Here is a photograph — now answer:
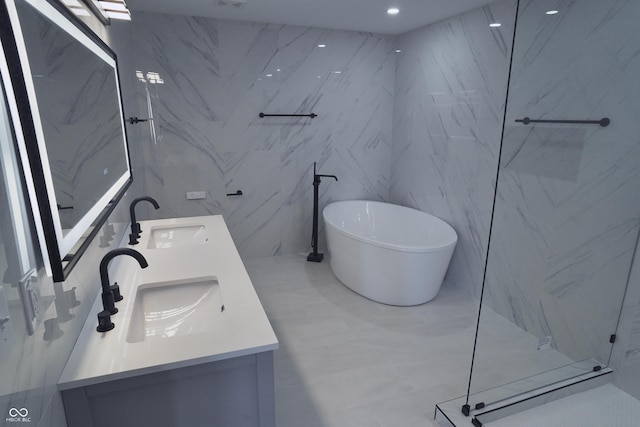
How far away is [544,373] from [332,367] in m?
1.33

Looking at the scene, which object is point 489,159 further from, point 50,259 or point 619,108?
point 50,259

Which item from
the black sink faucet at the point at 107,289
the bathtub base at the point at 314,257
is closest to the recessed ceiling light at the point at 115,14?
the black sink faucet at the point at 107,289

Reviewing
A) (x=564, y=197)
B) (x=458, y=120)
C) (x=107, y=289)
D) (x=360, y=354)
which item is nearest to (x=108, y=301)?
(x=107, y=289)

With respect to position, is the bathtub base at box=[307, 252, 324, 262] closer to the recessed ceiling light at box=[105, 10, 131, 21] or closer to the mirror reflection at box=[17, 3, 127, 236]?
the mirror reflection at box=[17, 3, 127, 236]

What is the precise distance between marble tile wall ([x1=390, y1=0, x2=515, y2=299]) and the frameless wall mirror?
279cm

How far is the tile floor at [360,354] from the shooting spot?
6.93ft

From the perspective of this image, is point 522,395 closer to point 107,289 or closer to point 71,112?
point 107,289

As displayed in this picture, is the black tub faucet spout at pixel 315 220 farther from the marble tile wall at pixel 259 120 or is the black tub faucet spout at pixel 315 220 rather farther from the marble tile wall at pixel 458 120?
the marble tile wall at pixel 458 120

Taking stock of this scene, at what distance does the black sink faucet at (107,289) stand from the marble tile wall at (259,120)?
2.31 metres

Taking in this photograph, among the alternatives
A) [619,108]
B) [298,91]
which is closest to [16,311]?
[619,108]

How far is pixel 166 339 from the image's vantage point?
47.8 inches

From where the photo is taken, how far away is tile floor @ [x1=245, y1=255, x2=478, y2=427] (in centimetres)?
211

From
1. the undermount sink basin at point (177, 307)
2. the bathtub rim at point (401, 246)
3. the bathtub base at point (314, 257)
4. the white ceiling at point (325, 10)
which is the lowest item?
the bathtub base at point (314, 257)

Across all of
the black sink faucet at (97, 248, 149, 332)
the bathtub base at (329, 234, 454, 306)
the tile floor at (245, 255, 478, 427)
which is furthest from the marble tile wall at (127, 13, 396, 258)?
the black sink faucet at (97, 248, 149, 332)
